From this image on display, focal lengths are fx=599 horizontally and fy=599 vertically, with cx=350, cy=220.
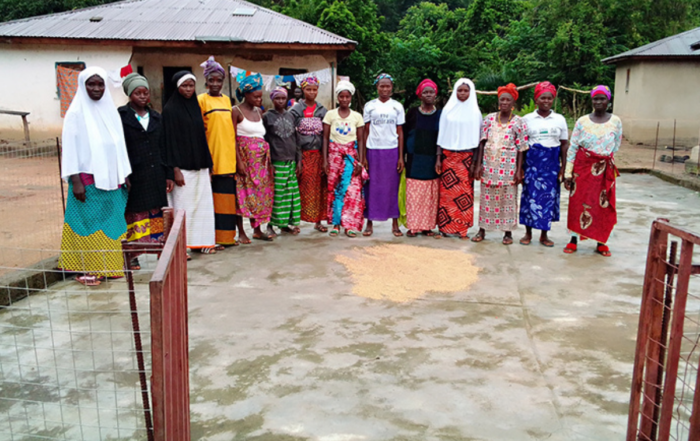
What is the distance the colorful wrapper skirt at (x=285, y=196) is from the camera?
696cm

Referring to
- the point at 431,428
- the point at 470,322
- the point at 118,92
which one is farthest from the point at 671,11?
the point at 431,428

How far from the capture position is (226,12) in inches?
680

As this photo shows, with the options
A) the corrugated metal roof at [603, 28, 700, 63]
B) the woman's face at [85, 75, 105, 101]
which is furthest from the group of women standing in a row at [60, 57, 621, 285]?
the corrugated metal roof at [603, 28, 700, 63]

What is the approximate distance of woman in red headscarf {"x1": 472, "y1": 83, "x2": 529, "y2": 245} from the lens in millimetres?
6617

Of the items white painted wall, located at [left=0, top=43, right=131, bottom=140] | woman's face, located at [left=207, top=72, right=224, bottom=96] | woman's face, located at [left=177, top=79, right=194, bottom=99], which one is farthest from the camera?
white painted wall, located at [left=0, top=43, right=131, bottom=140]

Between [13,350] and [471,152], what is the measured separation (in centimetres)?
496

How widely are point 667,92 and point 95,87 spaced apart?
682 inches

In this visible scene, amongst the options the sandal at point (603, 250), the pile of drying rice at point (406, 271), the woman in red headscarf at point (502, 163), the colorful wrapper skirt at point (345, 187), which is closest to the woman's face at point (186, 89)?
the colorful wrapper skirt at point (345, 187)

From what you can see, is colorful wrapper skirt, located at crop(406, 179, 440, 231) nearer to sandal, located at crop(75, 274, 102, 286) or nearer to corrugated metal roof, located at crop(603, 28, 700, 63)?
sandal, located at crop(75, 274, 102, 286)

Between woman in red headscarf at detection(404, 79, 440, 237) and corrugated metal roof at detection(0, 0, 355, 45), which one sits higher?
corrugated metal roof at detection(0, 0, 355, 45)

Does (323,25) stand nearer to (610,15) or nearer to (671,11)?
(610,15)

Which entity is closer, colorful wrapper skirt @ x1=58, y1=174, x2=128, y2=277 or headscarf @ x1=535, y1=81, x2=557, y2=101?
colorful wrapper skirt @ x1=58, y1=174, x2=128, y2=277

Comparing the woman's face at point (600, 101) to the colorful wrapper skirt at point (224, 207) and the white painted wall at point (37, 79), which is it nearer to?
the colorful wrapper skirt at point (224, 207)

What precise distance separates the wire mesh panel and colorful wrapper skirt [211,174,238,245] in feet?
5.79
